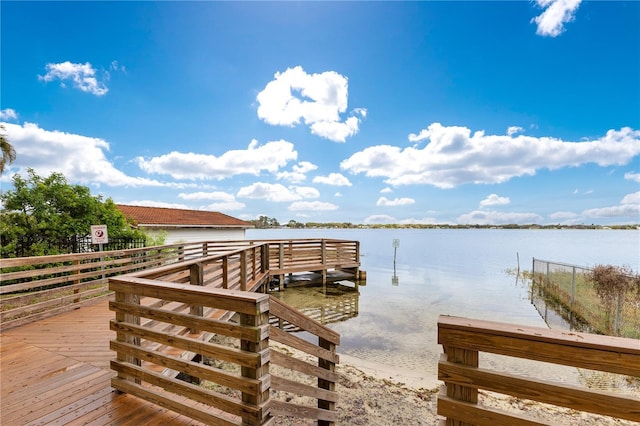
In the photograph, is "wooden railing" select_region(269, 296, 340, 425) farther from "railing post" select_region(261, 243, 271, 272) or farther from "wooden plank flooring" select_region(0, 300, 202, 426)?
"railing post" select_region(261, 243, 271, 272)

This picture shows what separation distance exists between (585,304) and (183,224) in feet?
62.6

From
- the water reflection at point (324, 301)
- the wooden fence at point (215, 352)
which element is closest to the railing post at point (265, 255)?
the water reflection at point (324, 301)

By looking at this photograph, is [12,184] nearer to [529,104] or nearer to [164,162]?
[164,162]

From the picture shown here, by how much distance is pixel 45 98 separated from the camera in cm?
1144

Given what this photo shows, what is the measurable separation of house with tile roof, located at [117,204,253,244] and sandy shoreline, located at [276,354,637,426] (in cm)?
1452

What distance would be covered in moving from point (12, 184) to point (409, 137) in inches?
983

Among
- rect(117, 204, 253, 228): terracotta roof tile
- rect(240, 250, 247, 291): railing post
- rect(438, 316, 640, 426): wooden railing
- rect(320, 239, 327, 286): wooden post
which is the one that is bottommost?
rect(320, 239, 327, 286): wooden post

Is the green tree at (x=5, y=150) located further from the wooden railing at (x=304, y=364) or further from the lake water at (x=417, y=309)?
the wooden railing at (x=304, y=364)

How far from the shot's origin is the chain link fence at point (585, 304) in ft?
24.7

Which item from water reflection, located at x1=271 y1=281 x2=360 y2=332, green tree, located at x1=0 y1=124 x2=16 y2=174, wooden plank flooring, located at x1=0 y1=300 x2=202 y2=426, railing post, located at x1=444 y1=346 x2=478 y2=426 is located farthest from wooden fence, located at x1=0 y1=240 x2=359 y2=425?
green tree, located at x1=0 y1=124 x2=16 y2=174

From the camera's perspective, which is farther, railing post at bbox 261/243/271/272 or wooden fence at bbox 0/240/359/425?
railing post at bbox 261/243/271/272

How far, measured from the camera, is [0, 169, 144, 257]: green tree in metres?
9.30

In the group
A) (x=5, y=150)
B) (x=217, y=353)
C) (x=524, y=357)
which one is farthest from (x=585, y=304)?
(x=5, y=150)

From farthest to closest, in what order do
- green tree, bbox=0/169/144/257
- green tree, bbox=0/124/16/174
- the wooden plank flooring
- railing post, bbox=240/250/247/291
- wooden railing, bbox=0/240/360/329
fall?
green tree, bbox=0/124/16/174 < green tree, bbox=0/169/144/257 < railing post, bbox=240/250/247/291 < wooden railing, bbox=0/240/360/329 < the wooden plank flooring
